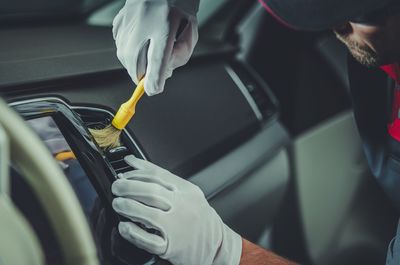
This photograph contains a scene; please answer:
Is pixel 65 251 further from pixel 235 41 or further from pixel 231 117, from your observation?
pixel 235 41

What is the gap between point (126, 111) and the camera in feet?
3.23

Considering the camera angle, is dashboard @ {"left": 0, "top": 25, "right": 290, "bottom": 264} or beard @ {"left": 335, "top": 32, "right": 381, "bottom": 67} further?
beard @ {"left": 335, "top": 32, "right": 381, "bottom": 67}

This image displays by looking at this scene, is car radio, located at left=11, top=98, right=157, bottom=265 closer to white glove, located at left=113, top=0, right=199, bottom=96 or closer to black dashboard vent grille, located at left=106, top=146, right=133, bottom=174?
black dashboard vent grille, located at left=106, top=146, right=133, bottom=174

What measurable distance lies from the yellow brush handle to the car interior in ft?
0.07

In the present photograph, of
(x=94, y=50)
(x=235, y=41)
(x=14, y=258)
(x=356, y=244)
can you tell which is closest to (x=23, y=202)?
(x=14, y=258)

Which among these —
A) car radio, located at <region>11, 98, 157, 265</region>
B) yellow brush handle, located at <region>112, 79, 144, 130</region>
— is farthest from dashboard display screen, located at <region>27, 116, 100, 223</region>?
yellow brush handle, located at <region>112, 79, 144, 130</region>

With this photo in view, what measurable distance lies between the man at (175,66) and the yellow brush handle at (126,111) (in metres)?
0.02

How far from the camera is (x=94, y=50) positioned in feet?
3.72

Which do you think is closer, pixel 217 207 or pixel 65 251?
pixel 65 251

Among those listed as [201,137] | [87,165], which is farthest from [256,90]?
[87,165]

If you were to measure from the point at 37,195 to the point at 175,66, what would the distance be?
48 centimetres

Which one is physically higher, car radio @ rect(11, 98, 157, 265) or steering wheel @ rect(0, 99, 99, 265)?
steering wheel @ rect(0, 99, 99, 265)

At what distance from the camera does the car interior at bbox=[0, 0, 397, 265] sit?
0.61m

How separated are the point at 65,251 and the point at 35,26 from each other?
0.79 m
